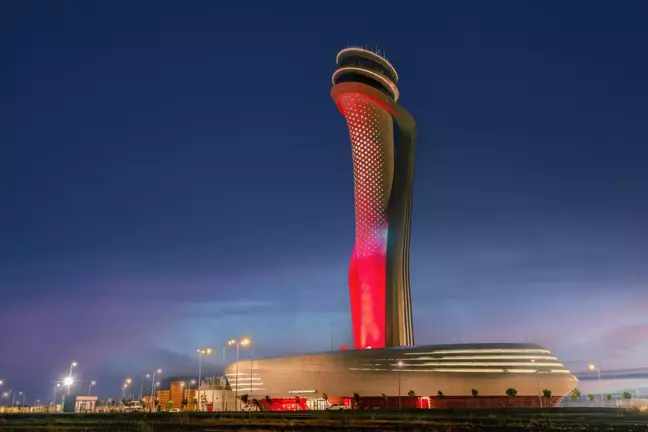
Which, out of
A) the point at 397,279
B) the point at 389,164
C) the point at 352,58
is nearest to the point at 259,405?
the point at 397,279

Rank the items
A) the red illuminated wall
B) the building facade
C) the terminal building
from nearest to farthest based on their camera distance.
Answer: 1. the building facade
2. the terminal building
3. the red illuminated wall

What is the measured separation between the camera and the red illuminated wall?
91.4 metres

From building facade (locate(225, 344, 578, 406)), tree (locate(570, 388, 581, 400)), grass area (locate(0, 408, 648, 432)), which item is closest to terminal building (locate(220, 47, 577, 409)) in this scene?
building facade (locate(225, 344, 578, 406))

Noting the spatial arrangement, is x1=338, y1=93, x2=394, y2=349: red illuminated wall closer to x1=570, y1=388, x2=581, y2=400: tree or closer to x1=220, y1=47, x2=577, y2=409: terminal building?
x1=220, y1=47, x2=577, y2=409: terminal building

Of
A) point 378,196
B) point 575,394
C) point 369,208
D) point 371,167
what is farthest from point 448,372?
point 371,167

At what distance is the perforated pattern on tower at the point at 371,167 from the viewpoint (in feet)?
305

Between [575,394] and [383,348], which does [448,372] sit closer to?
[383,348]

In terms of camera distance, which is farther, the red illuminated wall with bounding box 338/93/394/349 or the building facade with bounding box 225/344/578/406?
the red illuminated wall with bounding box 338/93/394/349

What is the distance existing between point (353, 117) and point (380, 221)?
19217mm

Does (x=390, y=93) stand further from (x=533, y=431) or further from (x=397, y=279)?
(x=533, y=431)

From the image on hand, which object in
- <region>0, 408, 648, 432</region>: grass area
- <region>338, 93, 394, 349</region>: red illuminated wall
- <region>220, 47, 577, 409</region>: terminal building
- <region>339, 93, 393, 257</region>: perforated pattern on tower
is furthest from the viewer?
<region>339, 93, 393, 257</region>: perforated pattern on tower

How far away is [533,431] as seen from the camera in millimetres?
26438

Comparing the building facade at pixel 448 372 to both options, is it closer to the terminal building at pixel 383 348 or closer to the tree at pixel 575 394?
the terminal building at pixel 383 348

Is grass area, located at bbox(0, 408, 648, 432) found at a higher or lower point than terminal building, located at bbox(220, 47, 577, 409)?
lower
